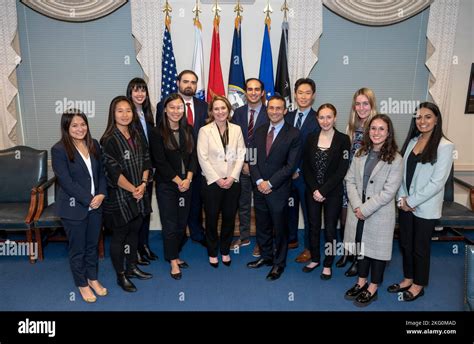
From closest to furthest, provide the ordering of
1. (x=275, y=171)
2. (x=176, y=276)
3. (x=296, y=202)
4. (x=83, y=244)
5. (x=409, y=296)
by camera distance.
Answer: (x=83, y=244) < (x=409, y=296) < (x=275, y=171) < (x=176, y=276) < (x=296, y=202)

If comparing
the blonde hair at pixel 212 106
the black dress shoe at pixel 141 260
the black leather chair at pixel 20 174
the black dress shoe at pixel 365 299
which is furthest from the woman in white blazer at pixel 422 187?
the black leather chair at pixel 20 174

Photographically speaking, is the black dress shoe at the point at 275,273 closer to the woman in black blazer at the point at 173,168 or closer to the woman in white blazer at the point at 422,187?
the woman in black blazer at the point at 173,168

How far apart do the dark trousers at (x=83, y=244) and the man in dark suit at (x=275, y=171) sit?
145cm

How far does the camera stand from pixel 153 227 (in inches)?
206

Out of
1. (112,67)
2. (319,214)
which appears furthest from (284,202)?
(112,67)

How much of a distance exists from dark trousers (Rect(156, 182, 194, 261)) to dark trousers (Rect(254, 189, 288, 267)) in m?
0.69

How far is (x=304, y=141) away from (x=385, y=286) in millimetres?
1521

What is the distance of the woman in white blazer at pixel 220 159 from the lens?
12.4 feet

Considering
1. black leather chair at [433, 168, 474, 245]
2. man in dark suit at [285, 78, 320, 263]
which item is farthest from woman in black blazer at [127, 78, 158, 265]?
black leather chair at [433, 168, 474, 245]

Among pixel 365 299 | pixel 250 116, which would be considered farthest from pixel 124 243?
pixel 365 299

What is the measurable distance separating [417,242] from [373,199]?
0.56 meters

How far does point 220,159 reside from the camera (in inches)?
150

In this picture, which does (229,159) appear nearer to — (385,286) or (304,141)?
(304,141)

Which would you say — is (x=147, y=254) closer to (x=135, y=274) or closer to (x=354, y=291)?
(x=135, y=274)
